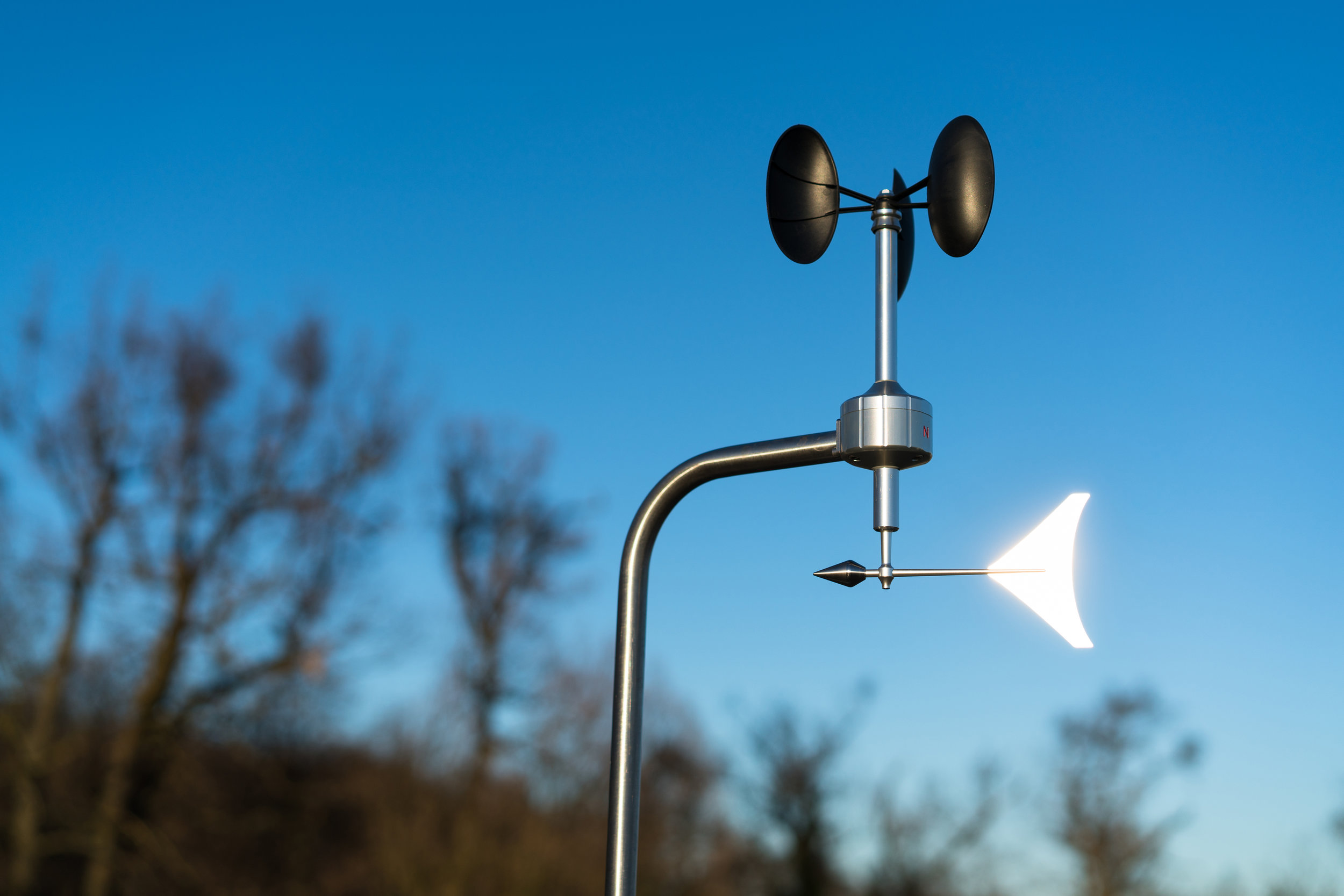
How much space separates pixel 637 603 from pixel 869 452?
2.06ft

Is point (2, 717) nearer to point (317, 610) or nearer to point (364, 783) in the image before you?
point (317, 610)

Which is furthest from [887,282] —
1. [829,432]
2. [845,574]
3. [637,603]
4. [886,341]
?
[637,603]

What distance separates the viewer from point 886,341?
8.35ft

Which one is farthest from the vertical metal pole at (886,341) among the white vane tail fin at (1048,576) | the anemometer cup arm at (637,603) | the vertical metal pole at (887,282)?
the white vane tail fin at (1048,576)

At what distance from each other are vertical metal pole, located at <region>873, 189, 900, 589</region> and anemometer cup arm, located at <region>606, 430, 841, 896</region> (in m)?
0.12

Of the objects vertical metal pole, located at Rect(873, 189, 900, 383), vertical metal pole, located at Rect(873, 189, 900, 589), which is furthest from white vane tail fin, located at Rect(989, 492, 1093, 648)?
vertical metal pole, located at Rect(873, 189, 900, 383)

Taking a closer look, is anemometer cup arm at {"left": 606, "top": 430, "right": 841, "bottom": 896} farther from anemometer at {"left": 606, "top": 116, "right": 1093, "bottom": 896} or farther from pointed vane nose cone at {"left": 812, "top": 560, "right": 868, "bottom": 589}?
pointed vane nose cone at {"left": 812, "top": 560, "right": 868, "bottom": 589}

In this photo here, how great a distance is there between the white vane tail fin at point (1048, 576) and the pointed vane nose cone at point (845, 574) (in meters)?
0.30

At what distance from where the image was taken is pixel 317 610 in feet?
55.7

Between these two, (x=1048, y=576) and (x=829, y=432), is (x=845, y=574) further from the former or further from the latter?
(x=1048, y=576)

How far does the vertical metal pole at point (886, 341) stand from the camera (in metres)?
2.42

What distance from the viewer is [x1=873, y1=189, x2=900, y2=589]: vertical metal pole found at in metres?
2.42

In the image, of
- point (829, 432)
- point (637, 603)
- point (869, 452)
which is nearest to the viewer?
point (869, 452)

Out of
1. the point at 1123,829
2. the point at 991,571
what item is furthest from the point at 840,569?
the point at 1123,829
